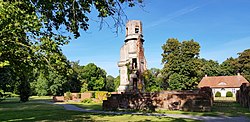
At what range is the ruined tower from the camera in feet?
128

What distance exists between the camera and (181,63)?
51594mm

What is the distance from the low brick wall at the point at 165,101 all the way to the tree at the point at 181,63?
28.0 m

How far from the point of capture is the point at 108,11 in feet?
32.2

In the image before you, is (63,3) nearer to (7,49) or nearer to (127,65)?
(7,49)

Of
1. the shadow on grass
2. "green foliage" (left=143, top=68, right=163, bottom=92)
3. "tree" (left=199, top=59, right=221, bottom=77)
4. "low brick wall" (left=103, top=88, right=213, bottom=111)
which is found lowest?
the shadow on grass

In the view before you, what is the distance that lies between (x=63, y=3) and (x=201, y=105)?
1516 centimetres

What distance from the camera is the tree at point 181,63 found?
51.0 meters

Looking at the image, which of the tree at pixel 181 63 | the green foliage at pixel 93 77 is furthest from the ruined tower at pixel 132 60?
the green foliage at pixel 93 77

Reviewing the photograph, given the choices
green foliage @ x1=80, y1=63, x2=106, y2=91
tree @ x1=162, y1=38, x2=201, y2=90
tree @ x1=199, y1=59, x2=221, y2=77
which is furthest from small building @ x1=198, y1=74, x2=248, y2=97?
green foliage @ x1=80, y1=63, x2=106, y2=91

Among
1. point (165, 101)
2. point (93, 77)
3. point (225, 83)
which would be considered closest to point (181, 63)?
point (225, 83)

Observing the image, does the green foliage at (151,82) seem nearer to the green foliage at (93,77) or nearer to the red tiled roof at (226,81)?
the red tiled roof at (226,81)

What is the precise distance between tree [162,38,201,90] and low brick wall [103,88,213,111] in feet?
91.8

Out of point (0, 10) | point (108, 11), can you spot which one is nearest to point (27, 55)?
point (0, 10)

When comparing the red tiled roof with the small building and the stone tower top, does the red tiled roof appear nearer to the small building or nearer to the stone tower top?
the small building
